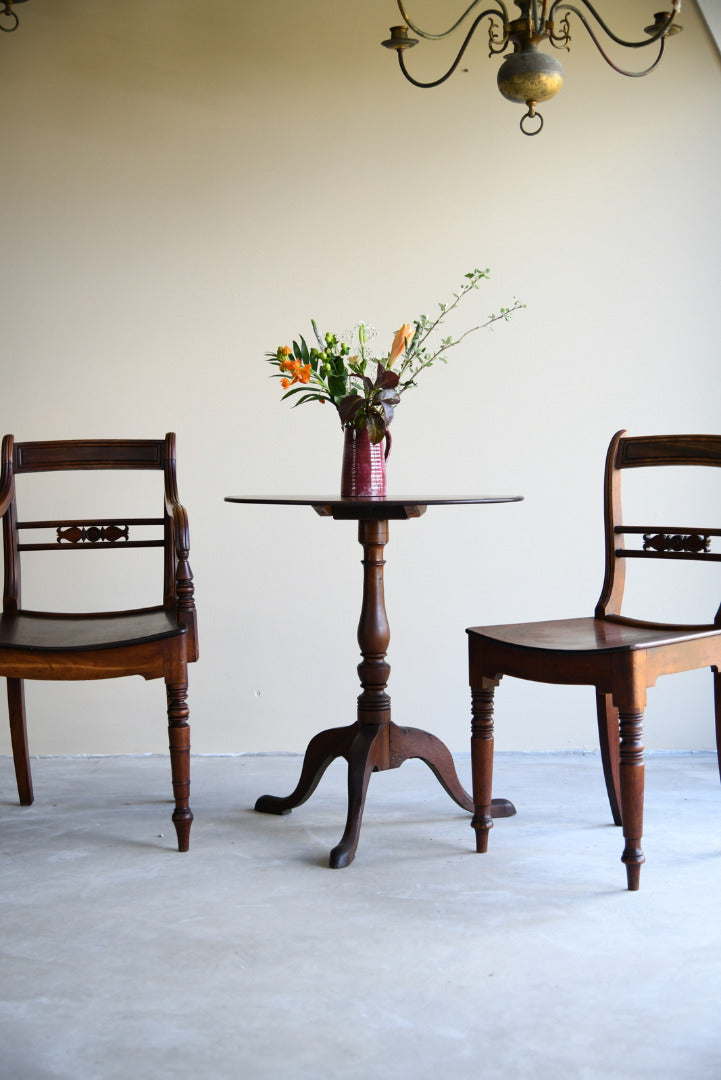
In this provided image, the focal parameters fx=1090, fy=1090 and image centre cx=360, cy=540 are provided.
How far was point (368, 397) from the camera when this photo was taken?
2574mm

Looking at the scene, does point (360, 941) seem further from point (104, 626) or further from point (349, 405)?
point (349, 405)

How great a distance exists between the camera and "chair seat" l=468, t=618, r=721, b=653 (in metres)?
2.22

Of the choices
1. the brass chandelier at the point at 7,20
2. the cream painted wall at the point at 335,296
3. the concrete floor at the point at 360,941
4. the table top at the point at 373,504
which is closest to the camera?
the concrete floor at the point at 360,941

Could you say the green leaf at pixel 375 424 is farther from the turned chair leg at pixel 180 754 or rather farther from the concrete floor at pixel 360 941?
the concrete floor at pixel 360 941

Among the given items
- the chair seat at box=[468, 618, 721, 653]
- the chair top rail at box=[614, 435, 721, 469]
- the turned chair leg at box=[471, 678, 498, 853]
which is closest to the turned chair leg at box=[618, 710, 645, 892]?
the chair seat at box=[468, 618, 721, 653]

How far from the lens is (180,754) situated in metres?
2.48

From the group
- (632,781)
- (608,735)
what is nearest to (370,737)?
(608,735)

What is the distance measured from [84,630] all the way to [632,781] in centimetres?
129

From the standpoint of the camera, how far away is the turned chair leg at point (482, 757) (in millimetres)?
2424

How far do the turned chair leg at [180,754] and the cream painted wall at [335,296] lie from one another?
0.93 metres

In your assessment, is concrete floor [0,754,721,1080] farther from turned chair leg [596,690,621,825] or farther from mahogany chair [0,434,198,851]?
mahogany chair [0,434,198,851]

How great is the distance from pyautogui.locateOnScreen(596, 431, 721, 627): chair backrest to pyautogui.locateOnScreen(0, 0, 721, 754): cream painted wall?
2.32ft

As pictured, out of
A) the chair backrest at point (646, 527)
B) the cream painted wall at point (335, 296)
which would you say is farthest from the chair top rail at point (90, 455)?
the chair backrest at point (646, 527)

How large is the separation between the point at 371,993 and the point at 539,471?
6.30 ft
